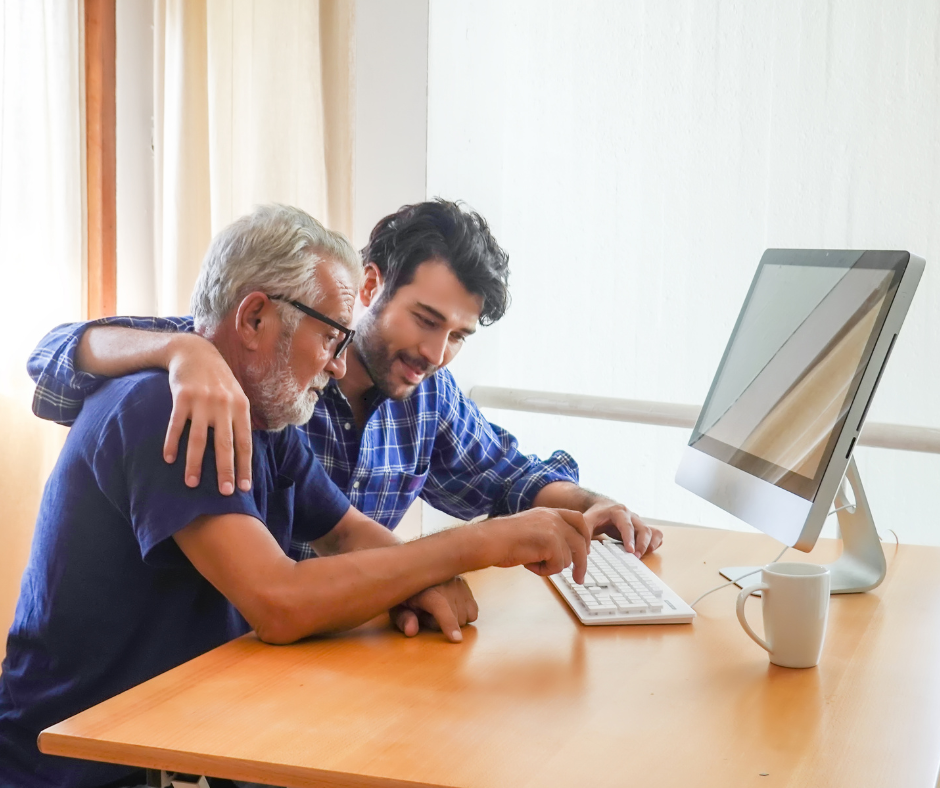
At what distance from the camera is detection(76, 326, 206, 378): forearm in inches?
49.9

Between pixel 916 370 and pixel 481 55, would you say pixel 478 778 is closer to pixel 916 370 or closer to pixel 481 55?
pixel 916 370

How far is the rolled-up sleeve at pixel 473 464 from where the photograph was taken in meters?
1.93

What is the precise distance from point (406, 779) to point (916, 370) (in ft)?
6.72

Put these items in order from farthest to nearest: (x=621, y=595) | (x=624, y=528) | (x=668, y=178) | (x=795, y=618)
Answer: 1. (x=668, y=178)
2. (x=624, y=528)
3. (x=621, y=595)
4. (x=795, y=618)

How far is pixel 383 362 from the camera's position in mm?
1869

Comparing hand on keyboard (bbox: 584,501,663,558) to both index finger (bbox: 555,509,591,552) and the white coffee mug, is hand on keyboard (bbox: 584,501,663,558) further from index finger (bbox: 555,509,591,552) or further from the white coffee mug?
the white coffee mug

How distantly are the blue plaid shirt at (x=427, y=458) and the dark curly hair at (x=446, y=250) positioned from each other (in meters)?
0.22

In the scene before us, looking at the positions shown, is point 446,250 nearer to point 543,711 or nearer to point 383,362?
point 383,362

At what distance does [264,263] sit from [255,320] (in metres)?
0.08

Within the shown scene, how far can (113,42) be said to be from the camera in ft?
8.30

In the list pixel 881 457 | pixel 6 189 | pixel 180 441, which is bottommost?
pixel 881 457

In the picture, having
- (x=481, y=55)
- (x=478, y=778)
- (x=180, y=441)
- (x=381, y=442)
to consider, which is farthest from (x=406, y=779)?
(x=481, y=55)

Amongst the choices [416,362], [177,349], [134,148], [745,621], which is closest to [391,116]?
[134,148]

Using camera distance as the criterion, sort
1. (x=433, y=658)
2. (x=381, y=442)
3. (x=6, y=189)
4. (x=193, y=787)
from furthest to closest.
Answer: (x=6, y=189) → (x=381, y=442) → (x=433, y=658) → (x=193, y=787)
